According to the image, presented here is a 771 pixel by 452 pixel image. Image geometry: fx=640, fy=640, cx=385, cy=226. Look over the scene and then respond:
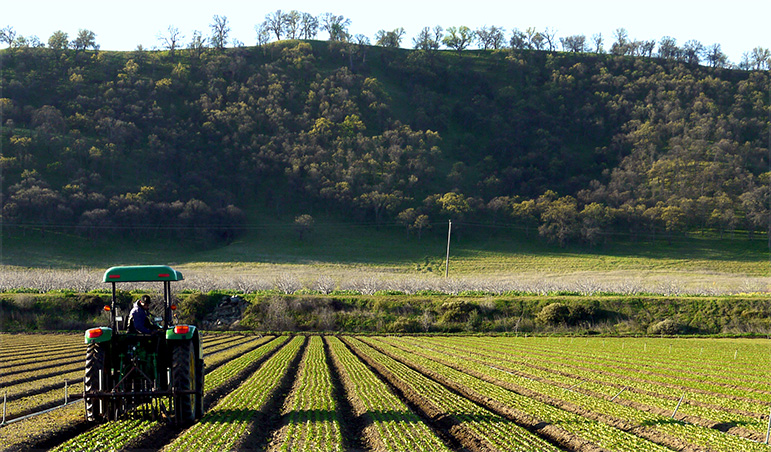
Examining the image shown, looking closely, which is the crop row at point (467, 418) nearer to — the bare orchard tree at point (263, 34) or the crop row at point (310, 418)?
the crop row at point (310, 418)

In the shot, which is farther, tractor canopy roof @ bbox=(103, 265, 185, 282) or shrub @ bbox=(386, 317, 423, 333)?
shrub @ bbox=(386, 317, 423, 333)

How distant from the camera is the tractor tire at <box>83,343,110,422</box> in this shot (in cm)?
1528

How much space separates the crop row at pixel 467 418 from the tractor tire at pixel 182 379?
6.55 meters

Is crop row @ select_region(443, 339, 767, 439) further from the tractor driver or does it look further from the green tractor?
the tractor driver

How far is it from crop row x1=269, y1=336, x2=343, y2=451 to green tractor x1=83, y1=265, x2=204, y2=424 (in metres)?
2.52

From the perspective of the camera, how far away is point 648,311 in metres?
62.1

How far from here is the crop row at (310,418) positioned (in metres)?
14.0

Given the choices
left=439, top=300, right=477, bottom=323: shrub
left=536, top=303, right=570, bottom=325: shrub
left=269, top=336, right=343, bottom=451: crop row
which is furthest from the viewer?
left=439, top=300, right=477, bottom=323: shrub

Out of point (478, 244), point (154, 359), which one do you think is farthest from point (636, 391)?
point (478, 244)

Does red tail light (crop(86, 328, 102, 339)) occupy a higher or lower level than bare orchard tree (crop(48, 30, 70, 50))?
lower

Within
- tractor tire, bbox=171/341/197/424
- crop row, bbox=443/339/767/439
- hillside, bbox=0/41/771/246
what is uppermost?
hillside, bbox=0/41/771/246

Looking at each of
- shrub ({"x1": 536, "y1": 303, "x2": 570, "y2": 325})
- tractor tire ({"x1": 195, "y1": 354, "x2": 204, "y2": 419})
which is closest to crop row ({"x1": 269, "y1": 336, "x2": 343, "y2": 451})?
tractor tire ({"x1": 195, "y1": 354, "x2": 204, "y2": 419})

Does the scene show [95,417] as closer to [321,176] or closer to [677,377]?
[677,377]

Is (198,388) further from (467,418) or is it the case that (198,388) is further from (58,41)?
(58,41)
